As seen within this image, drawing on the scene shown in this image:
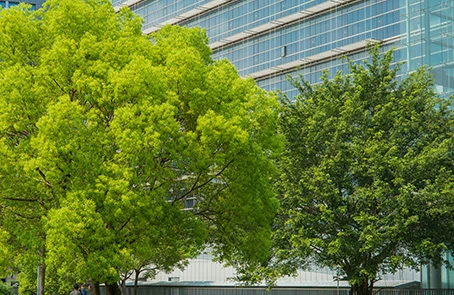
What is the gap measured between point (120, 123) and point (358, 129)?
16738 mm

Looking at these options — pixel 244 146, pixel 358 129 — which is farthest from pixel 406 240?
pixel 244 146

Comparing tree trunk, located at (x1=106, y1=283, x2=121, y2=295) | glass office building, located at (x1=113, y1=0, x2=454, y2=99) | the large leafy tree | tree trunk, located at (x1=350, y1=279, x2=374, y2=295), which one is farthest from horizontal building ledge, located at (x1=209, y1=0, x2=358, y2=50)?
tree trunk, located at (x1=106, y1=283, x2=121, y2=295)

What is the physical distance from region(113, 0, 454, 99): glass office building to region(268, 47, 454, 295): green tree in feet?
32.0

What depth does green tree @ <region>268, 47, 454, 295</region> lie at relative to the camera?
39719 mm

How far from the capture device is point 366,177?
41.3m

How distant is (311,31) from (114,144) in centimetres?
4963

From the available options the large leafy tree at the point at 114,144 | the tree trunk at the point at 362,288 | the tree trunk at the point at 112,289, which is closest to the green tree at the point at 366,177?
the tree trunk at the point at 362,288

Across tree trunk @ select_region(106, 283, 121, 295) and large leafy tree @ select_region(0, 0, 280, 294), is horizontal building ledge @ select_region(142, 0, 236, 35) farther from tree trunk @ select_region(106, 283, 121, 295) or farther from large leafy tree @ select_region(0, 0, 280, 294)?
tree trunk @ select_region(106, 283, 121, 295)

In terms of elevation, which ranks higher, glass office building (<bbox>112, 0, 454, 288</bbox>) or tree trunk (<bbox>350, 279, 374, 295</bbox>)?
glass office building (<bbox>112, 0, 454, 288</bbox>)

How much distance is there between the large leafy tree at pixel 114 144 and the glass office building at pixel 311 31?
23.2 meters

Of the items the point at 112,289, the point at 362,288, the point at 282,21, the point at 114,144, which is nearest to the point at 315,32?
the point at 282,21

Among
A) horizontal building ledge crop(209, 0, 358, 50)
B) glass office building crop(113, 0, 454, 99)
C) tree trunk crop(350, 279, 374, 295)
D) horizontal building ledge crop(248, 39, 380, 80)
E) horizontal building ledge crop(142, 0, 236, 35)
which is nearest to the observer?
tree trunk crop(350, 279, 374, 295)

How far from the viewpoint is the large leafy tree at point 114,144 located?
28469mm

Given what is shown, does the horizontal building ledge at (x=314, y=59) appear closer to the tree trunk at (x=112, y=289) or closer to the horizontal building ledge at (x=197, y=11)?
the horizontal building ledge at (x=197, y=11)
